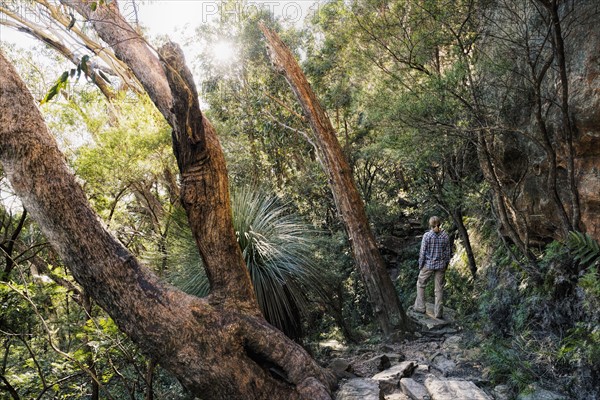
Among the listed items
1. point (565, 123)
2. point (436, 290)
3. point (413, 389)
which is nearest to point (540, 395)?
point (413, 389)

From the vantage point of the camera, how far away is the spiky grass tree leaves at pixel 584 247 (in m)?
3.64

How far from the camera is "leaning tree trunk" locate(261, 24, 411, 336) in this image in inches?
214

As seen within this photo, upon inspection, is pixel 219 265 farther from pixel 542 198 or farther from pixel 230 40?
pixel 230 40

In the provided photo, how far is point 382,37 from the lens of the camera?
6.67 m

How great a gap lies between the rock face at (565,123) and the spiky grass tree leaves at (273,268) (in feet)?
8.97

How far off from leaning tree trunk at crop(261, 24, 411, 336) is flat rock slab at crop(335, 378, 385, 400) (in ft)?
6.19

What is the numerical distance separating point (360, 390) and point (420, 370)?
0.91 m

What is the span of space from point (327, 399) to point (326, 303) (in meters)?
2.85

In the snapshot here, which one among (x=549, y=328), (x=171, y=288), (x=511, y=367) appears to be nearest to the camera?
(x=171, y=288)

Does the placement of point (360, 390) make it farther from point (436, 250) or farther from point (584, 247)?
point (436, 250)

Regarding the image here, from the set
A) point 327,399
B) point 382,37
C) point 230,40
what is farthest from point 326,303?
point 230,40

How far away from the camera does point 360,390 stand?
3.38m

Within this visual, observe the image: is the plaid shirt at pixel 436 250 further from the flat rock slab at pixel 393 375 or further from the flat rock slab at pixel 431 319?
the flat rock slab at pixel 393 375

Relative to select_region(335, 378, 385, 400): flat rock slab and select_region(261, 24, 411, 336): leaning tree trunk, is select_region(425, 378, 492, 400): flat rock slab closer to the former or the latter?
select_region(335, 378, 385, 400): flat rock slab
